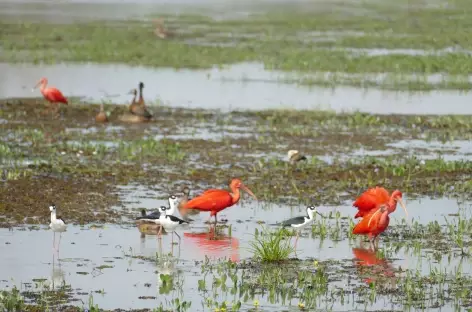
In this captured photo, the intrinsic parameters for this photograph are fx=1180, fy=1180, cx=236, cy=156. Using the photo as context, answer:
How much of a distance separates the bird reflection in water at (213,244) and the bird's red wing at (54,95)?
10777 mm

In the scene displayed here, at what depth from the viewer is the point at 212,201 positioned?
50.6ft

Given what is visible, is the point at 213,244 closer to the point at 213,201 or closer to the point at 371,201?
the point at 213,201

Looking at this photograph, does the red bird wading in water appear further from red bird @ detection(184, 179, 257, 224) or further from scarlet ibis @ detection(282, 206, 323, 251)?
red bird @ detection(184, 179, 257, 224)

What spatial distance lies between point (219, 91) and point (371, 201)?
15.9 meters

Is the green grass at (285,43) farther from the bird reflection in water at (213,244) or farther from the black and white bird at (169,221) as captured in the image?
the black and white bird at (169,221)

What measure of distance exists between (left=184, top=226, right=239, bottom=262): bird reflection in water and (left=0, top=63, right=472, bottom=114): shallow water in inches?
479

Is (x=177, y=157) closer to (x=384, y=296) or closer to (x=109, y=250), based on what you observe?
(x=109, y=250)

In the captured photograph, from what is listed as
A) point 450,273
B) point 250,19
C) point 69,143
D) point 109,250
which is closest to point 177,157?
point 69,143

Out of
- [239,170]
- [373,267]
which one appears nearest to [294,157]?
[239,170]

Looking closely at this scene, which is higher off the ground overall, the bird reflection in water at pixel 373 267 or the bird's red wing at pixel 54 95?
the bird's red wing at pixel 54 95

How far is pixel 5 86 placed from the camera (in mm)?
31109

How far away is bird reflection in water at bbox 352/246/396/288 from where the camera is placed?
40.8 ft

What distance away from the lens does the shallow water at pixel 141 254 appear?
11789 millimetres

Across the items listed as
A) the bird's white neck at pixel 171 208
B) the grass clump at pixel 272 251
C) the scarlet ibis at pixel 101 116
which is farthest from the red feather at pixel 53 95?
the grass clump at pixel 272 251
